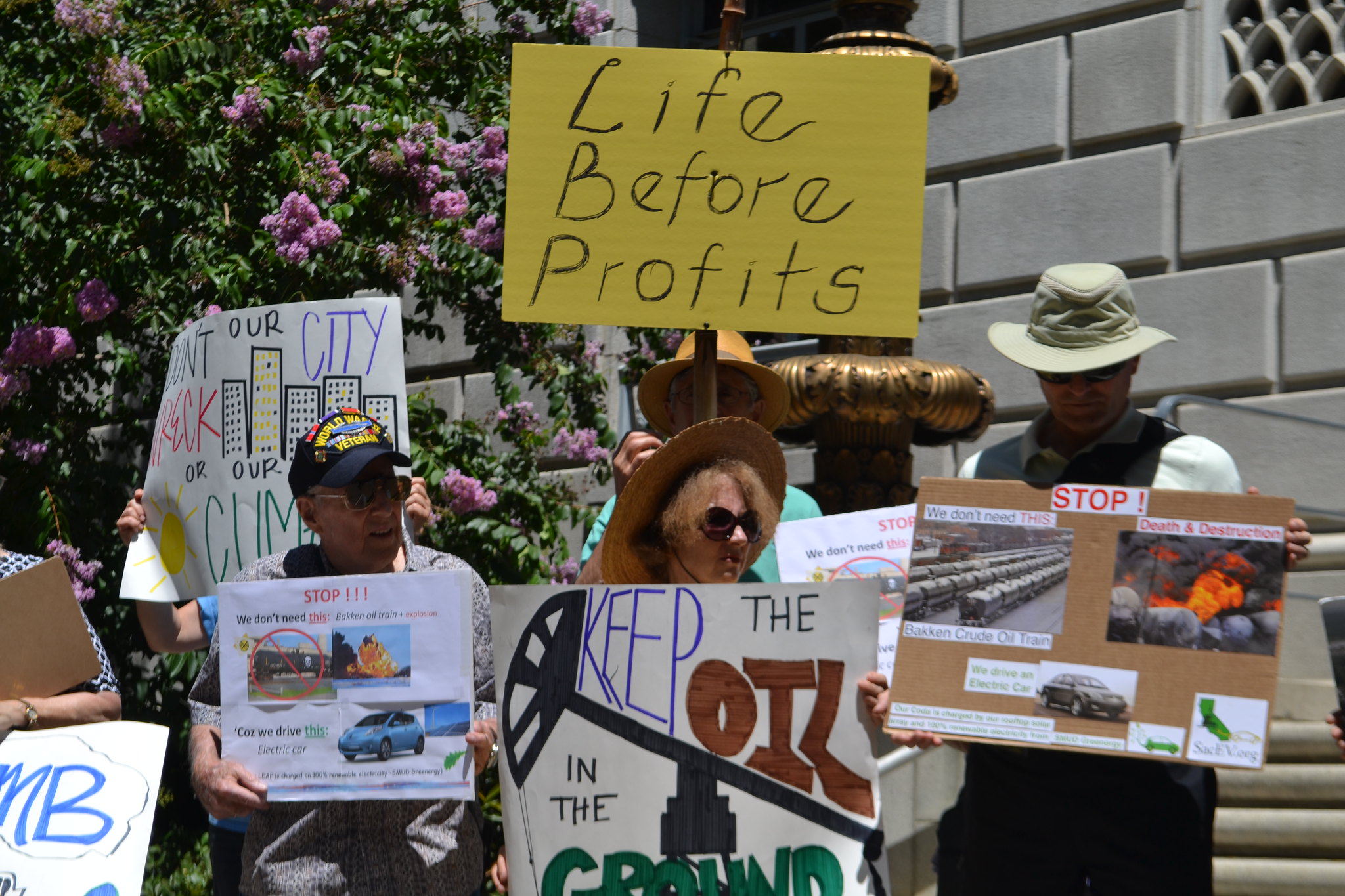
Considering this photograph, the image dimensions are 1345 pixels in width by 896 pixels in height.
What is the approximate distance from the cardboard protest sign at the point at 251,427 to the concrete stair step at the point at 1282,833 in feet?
9.61

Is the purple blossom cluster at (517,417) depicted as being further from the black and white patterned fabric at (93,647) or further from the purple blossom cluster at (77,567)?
the black and white patterned fabric at (93,647)

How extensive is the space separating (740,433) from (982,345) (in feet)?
13.6

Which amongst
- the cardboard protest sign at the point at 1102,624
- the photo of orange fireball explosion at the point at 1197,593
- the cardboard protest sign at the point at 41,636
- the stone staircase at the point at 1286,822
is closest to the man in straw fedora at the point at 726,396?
the cardboard protest sign at the point at 1102,624

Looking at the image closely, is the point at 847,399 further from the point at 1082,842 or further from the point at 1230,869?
the point at 1082,842

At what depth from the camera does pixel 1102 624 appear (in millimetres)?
2672

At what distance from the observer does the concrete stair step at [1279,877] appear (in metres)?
4.41

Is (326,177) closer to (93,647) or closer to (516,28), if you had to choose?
(516,28)

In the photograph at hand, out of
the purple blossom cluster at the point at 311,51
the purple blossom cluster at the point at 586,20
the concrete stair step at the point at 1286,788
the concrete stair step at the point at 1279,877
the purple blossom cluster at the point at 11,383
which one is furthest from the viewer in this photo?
the purple blossom cluster at the point at 586,20

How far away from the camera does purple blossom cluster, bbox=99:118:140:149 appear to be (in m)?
6.22

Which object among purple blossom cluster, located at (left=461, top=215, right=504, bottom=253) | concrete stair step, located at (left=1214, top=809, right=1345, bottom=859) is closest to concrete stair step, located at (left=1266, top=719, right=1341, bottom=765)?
concrete stair step, located at (left=1214, top=809, right=1345, bottom=859)

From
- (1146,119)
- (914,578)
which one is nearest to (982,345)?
(1146,119)

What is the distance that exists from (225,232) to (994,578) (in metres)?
4.56

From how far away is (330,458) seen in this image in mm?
3064

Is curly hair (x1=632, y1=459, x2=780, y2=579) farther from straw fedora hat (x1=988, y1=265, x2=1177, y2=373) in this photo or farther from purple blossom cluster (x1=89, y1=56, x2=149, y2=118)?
purple blossom cluster (x1=89, y1=56, x2=149, y2=118)
